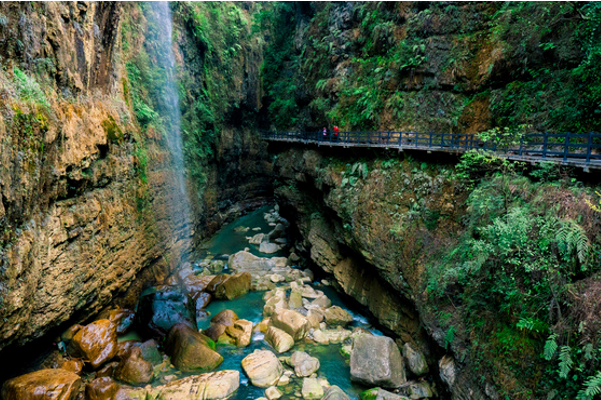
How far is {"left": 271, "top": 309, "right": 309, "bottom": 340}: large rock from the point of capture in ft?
41.9

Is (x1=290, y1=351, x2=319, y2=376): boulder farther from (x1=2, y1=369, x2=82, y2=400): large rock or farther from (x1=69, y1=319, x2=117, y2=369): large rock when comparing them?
(x1=2, y1=369, x2=82, y2=400): large rock

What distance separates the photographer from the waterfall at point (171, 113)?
19078 millimetres

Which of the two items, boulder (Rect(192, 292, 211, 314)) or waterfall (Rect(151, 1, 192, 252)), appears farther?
waterfall (Rect(151, 1, 192, 252))

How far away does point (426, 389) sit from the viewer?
386 inches

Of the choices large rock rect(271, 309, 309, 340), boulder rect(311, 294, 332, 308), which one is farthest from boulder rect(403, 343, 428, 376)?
boulder rect(311, 294, 332, 308)

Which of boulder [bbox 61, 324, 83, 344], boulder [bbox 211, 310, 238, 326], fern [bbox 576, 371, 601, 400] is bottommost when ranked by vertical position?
boulder [bbox 211, 310, 238, 326]

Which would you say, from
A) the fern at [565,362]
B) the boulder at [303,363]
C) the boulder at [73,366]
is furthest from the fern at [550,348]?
the boulder at [73,366]

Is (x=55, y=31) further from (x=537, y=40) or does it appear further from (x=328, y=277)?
(x=537, y=40)

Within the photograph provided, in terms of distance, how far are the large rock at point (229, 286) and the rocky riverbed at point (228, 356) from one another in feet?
2.03

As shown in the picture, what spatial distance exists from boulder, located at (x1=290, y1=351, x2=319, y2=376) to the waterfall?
11.8 metres

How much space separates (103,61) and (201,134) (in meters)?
10.1

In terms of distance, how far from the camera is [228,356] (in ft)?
38.7

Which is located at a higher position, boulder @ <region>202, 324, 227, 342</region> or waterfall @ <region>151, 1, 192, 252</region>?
waterfall @ <region>151, 1, 192, 252</region>

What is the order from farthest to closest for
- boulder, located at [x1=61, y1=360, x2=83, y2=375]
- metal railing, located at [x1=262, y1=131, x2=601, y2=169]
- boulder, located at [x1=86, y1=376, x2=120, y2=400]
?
1. boulder, located at [x1=61, y1=360, x2=83, y2=375]
2. boulder, located at [x1=86, y1=376, x2=120, y2=400]
3. metal railing, located at [x1=262, y1=131, x2=601, y2=169]
